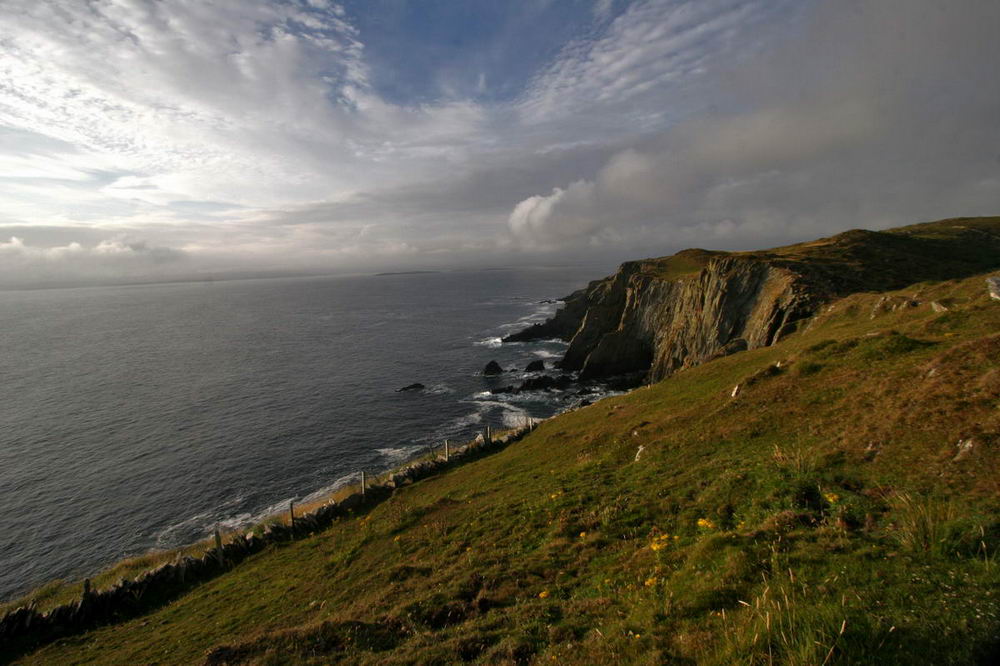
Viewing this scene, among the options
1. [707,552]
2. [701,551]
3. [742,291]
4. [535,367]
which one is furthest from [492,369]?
[707,552]

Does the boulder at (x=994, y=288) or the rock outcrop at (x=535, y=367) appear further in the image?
the rock outcrop at (x=535, y=367)

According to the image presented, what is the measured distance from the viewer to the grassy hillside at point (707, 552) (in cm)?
677

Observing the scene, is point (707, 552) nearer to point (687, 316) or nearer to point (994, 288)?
point (994, 288)

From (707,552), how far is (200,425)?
7031cm

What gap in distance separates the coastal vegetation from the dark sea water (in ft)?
44.0

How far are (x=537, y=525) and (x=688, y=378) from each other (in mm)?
25766

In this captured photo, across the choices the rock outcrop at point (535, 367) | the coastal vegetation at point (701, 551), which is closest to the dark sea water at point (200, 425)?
the rock outcrop at point (535, 367)

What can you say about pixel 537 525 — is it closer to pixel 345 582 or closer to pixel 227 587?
pixel 345 582

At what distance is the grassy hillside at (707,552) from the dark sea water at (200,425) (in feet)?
74.9

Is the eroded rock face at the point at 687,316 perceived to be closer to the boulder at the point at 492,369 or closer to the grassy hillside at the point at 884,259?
the grassy hillside at the point at 884,259

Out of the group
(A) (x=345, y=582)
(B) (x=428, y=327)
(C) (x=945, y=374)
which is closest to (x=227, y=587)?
(A) (x=345, y=582)

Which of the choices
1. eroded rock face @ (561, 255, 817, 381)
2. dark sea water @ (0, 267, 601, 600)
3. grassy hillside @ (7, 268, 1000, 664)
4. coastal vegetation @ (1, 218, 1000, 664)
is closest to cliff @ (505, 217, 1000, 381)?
eroded rock face @ (561, 255, 817, 381)

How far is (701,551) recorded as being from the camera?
10141 millimetres

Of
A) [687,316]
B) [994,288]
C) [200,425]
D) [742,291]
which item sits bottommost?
[200,425]
